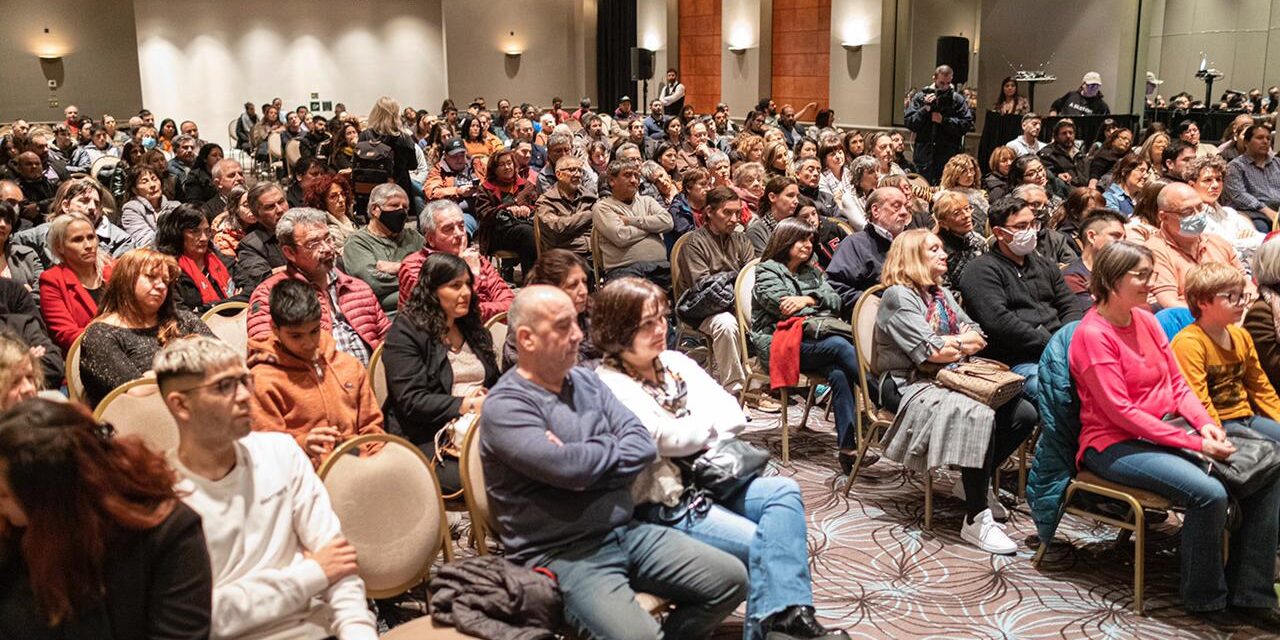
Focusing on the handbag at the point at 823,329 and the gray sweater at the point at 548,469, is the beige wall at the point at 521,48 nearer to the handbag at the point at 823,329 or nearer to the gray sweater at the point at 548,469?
the handbag at the point at 823,329

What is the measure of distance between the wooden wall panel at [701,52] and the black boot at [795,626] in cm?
1808

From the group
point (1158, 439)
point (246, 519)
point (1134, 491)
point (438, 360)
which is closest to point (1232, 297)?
point (1158, 439)

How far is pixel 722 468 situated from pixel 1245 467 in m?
1.82

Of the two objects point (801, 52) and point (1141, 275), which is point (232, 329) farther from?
point (801, 52)

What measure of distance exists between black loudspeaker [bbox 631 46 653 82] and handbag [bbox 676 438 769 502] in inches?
615

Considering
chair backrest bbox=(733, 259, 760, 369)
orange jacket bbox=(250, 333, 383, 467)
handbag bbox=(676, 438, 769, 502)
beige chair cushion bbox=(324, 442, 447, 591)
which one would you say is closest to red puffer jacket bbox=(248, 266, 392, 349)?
orange jacket bbox=(250, 333, 383, 467)

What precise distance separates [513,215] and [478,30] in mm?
15691

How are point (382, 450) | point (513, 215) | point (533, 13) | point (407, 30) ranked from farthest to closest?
point (533, 13)
point (407, 30)
point (513, 215)
point (382, 450)

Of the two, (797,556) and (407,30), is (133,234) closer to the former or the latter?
(797,556)

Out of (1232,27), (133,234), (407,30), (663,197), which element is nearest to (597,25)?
(407,30)

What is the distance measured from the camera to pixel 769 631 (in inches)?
118

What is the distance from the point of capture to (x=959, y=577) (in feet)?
13.0

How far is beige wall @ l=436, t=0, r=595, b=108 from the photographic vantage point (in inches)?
882

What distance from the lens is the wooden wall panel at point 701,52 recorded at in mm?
20250
